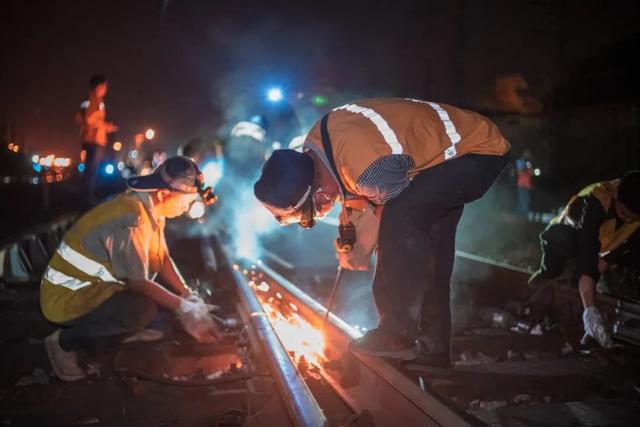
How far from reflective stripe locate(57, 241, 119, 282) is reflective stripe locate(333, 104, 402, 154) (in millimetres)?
→ 2207

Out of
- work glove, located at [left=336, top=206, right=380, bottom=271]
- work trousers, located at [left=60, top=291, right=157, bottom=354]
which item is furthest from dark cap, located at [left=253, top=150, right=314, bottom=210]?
work trousers, located at [left=60, top=291, right=157, bottom=354]

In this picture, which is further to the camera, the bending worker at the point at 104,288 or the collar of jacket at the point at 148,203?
the collar of jacket at the point at 148,203

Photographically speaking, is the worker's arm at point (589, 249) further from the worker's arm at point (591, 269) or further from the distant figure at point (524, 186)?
the distant figure at point (524, 186)

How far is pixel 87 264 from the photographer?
13.0 feet

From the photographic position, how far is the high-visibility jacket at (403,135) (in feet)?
8.99

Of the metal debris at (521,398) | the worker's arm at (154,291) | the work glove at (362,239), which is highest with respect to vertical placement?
the work glove at (362,239)

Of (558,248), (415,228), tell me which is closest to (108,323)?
(415,228)

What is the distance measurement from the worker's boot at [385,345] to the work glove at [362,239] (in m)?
0.58

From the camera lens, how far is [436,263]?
3344 millimetres

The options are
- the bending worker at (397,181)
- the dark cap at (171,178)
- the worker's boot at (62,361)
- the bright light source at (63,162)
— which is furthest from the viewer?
the bright light source at (63,162)

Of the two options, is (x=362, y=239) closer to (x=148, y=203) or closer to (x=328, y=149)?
(x=328, y=149)

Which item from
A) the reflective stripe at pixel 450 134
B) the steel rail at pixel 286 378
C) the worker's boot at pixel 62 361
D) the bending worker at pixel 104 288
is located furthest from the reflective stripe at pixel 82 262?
the reflective stripe at pixel 450 134

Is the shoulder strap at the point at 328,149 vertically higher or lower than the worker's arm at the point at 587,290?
higher

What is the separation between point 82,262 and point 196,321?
0.90 m
